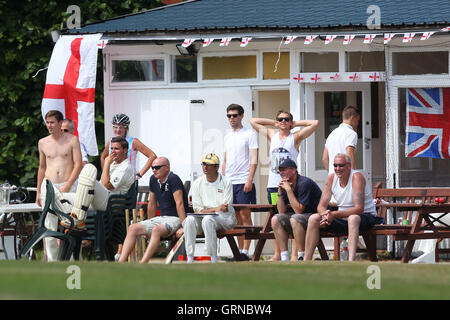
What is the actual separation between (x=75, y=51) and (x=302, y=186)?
14.7 ft

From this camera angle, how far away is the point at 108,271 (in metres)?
8.78

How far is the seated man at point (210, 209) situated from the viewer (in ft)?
38.3

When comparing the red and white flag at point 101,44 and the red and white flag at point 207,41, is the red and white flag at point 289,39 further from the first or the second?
the red and white flag at point 101,44

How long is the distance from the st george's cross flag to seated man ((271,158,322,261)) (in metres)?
3.73

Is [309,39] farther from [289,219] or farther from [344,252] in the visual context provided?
[289,219]

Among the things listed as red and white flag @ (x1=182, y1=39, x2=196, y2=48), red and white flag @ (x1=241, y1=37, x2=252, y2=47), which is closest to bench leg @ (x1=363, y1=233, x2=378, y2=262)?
red and white flag @ (x1=241, y1=37, x2=252, y2=47)

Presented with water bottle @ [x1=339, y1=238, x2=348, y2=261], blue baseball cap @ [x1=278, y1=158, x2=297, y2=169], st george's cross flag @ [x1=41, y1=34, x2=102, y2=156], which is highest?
st george's cross flag @ [x1=41, y1=34, x2=102, y2=156]

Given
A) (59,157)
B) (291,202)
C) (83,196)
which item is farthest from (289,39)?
(83,196)

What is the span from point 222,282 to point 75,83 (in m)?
7.44

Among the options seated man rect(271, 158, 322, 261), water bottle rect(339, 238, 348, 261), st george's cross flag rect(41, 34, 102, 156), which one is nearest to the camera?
seated man rect(271, 158, 322, 261)

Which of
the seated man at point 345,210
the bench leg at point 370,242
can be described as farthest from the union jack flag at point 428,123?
the bench leg at point 370,242

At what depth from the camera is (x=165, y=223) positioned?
39.3 ft

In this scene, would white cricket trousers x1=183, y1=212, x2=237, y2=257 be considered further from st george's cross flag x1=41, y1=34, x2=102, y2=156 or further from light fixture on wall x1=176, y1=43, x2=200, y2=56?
light fixture on wall x1=176, y1=43, x2=200, y2=56

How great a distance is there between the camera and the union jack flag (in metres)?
15.0
